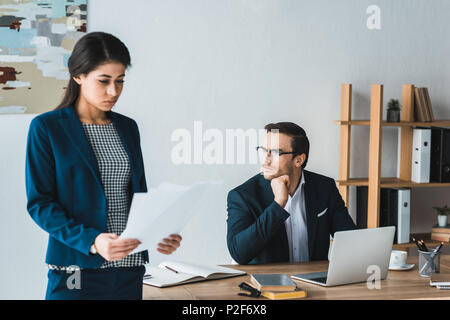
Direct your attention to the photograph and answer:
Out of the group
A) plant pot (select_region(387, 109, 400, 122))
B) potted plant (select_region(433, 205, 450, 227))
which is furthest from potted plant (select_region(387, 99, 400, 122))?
potted plant (select_region(433, 205, 450, 227))

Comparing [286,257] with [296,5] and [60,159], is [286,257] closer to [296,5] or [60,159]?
[60,159]

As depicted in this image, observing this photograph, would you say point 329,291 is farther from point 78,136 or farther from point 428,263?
point 78,136

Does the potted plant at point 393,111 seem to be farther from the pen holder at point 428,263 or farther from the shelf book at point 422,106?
the pen holder at point 428,263

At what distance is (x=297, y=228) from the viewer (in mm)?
2391

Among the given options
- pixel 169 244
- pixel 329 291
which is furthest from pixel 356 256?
pixel 169 244

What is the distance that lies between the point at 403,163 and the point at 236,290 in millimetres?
2270

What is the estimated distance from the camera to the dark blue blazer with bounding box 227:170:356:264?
7.16ft

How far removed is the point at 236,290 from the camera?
1813 mm

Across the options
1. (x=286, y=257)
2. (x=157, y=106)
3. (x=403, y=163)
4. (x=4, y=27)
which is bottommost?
(x=286, y=257)

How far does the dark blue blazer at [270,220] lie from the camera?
218 centimetres

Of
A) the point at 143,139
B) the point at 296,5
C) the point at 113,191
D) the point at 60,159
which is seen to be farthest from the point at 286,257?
the point at 296,5

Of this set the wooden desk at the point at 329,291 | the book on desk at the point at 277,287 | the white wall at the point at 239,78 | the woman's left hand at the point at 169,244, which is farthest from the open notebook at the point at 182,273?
the white wall at the point at 239,78

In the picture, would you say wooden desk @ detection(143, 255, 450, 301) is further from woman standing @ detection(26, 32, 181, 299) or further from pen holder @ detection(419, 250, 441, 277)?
woman standing @ detection(26, 32, 181, 299)

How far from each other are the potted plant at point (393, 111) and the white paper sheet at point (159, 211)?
7.57 ft
